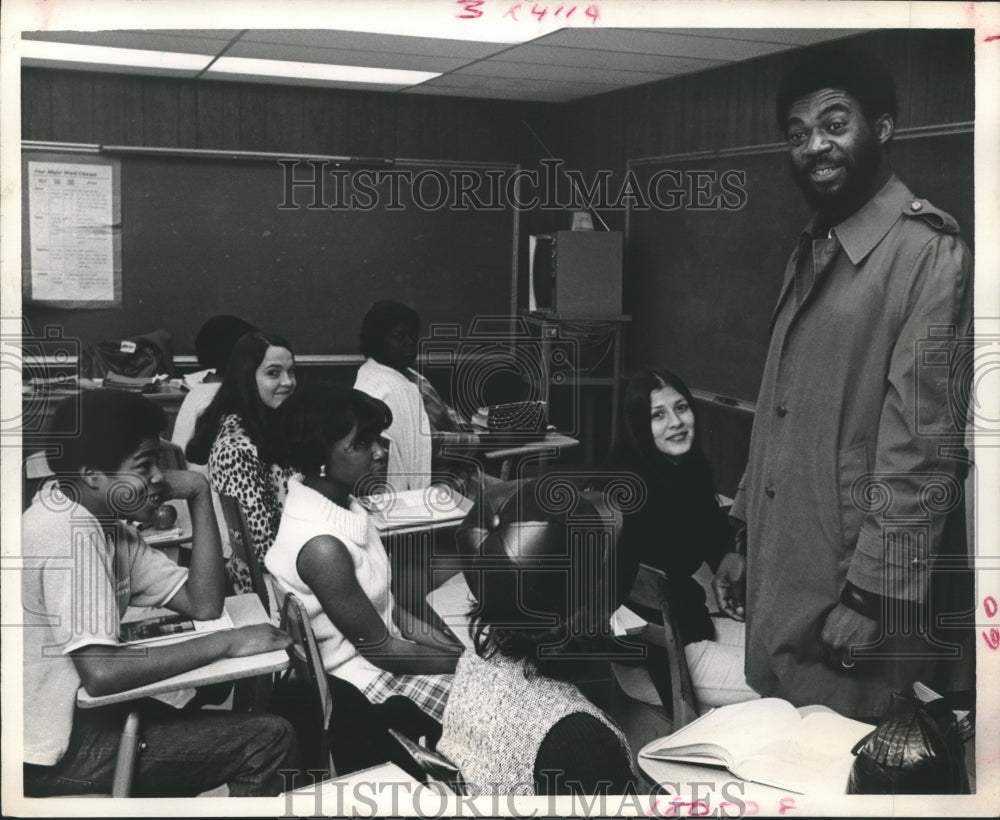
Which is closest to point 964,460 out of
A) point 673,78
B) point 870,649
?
point 870,649

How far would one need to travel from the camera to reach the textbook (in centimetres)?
247

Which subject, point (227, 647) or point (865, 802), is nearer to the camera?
point (227, 647)

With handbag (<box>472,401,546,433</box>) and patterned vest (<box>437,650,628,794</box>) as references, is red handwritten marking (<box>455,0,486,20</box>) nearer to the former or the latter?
handbag (<box>472,401,546,433</box>)

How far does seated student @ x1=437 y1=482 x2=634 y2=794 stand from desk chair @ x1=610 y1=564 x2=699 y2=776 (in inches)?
3.5

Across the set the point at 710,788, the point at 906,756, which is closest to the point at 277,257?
the point at 710,788

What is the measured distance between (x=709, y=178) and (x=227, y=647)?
1581 millimetres

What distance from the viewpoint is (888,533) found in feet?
8.44

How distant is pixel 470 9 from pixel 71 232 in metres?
1.06

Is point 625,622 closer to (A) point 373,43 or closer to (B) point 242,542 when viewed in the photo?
(B) point 242,542

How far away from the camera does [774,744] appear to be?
8.55ft

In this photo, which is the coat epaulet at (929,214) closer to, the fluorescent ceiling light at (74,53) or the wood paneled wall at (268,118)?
the wood paneled wall at (268,118)

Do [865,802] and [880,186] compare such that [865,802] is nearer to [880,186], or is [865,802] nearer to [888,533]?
[888,533]

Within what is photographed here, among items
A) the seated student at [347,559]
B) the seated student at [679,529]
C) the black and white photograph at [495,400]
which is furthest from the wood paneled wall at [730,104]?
the seated student at [347,559]

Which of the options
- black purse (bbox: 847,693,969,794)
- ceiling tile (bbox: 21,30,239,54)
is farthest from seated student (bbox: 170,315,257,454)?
black purse (bbox: 847,693,969,794)
